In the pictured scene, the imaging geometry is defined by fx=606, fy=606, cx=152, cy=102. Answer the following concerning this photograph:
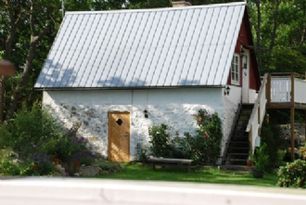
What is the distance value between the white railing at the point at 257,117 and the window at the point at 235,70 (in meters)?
1.47

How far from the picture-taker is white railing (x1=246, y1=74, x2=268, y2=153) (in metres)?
22.7

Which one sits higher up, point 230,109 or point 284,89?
point 284,89

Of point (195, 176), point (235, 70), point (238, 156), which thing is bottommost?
point (195, 176)

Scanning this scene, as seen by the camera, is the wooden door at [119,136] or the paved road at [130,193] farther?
the wooden door at [119,136]

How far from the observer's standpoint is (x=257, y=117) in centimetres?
2350

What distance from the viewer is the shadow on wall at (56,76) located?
83.5 feet

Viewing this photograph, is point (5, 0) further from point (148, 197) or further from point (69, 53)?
point (148, 197)

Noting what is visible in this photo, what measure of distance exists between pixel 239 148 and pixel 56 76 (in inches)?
329

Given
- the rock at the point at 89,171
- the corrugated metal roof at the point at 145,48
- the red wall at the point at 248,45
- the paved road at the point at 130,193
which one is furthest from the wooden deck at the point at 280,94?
the paved road at the point at 130,193

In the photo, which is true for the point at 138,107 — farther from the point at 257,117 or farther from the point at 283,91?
the point at 283,91

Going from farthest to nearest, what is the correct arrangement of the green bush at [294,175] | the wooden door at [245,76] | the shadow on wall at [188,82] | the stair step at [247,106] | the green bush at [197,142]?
1. the wooden door at [245,76]
2. the stair step at [247,106]
3. the shadow on wall at [188,82]
4. the green bush at [197,142]
5. the green bush at [294,175]

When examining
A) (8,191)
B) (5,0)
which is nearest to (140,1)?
(5,0)

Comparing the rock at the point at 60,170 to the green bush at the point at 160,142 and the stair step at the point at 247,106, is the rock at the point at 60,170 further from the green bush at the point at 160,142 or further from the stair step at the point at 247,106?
the stair step at the point at 247,106

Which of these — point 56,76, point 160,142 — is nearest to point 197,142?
point 160,142
